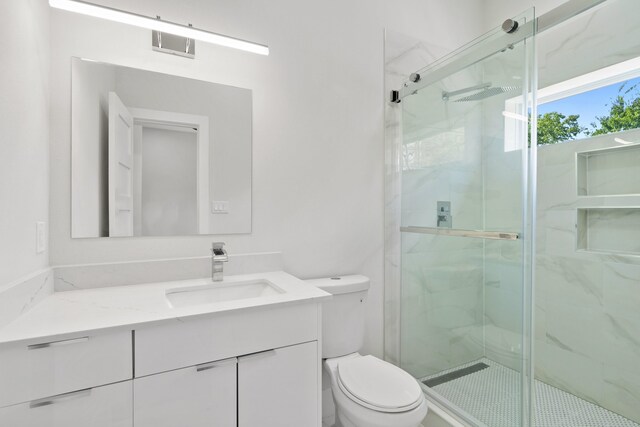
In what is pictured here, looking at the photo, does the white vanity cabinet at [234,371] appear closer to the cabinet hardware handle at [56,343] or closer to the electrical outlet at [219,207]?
the cabinet hardware handle at [56,343]

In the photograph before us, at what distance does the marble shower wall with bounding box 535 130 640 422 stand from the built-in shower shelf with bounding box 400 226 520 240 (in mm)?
751

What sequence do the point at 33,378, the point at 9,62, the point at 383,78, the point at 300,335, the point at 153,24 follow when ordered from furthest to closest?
the point at 383,78, the point at 153,24, the point at 300,335, the point at 9,62, the point at 33,378

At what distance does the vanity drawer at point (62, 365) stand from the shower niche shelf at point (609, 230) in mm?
2367

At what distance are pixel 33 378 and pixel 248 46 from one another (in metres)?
1.46

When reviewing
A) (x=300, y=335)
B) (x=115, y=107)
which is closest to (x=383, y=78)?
(x=115, y=107)

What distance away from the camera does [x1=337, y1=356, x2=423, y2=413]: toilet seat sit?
49.7 inches

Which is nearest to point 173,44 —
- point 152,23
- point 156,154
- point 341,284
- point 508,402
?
point 152,23

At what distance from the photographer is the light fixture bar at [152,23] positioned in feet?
4.04

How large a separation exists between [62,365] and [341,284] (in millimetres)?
1142

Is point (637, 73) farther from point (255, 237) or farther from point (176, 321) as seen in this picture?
point (176, 321)

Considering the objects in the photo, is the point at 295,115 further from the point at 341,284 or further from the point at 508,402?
the point at 508,402

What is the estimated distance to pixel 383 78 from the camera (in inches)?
81.1

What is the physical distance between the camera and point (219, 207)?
5.28 feet

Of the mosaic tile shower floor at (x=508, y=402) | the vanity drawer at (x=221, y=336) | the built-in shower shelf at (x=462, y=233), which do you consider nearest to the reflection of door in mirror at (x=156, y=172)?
the vanity drawer at (x=221, y=336)
